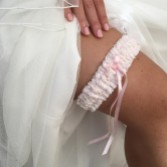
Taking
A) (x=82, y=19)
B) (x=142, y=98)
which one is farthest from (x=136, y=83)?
(x=82, y=19)

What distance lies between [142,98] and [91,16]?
0.62 ft

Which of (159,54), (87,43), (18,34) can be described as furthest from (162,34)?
(18,34)

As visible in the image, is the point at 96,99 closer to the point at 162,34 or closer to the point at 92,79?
the point at 92,79

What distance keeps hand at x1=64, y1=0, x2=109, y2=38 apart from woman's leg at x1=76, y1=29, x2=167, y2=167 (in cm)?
2

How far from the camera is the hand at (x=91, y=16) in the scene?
0.65 metres

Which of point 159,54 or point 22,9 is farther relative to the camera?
point 159,54

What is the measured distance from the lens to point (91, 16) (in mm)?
679

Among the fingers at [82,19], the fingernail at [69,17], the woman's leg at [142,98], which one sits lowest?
the woman's leg at [142,98]

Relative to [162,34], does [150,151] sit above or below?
below

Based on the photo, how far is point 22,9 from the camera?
0.63 meters

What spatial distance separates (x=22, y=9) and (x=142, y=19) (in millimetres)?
265

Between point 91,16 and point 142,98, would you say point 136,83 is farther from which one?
point 91,16

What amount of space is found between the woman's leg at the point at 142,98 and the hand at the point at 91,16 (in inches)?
0.6

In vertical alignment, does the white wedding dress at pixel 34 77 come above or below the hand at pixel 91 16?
below
